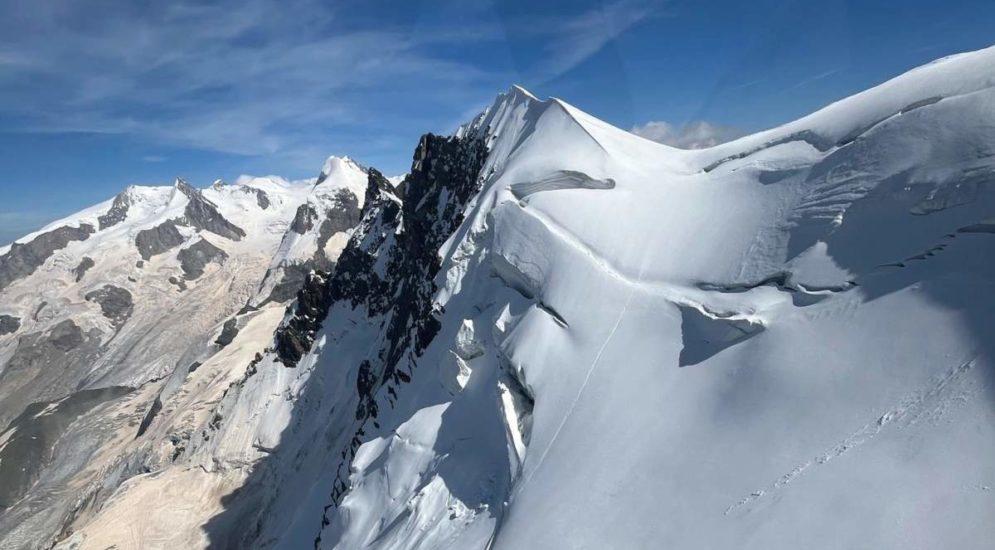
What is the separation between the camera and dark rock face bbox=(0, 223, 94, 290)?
517ft

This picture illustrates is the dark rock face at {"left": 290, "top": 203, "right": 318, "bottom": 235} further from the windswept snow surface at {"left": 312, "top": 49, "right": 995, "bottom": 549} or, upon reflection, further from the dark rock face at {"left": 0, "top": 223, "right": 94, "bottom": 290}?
the windswept snow surface at {"left": 312, "top": 49, "right": 995, "bottom": 549}

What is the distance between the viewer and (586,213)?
20047mm

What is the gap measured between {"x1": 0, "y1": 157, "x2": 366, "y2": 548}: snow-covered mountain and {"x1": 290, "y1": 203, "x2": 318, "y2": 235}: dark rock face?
56 centimetres

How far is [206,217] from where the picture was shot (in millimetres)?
171500

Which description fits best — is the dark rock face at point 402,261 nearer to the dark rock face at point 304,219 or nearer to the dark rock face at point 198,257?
the dark rock face at point 304,219

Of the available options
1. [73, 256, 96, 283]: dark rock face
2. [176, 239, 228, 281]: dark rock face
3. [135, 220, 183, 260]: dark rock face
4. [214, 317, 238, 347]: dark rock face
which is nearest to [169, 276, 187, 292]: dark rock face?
[176, 239, 228, 281]: dark rock face

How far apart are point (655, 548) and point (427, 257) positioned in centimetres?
2355

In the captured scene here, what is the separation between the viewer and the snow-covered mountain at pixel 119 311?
70.5 meters

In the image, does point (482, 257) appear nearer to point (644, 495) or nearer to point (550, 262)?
point (550, 262)

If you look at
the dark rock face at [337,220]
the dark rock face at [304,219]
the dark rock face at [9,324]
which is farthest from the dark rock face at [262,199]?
the dark rock face at [304,219]

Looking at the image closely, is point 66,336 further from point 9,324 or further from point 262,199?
point 262,199

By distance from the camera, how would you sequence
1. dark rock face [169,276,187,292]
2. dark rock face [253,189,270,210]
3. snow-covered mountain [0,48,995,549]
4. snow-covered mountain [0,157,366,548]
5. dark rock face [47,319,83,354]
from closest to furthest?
snow-covered mountain [0,48,995,549]
snow-covered mountain [0,157,366,548]
dark rock face [47,319,83,354]
dark rock face [169,276,187,292]
dark rock face [253,189,270,210]

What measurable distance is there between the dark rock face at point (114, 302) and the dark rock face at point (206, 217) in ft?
108

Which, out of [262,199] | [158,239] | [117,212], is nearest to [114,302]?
[158,239]
